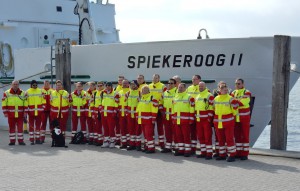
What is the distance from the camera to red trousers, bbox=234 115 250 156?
889 cm

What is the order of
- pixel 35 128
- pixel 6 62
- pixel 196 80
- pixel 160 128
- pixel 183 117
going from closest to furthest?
pixel 183 117
pixel 196 80
pixel 160 128
pixel 35 128
pixel 6 62

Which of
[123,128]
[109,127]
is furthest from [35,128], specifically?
[123,128]

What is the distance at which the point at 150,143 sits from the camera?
9688mm

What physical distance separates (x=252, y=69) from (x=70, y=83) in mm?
4481

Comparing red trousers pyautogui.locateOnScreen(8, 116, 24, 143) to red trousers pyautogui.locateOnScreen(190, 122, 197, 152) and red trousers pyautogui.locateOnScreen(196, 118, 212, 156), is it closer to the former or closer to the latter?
red trousers pyautogui.locateOnScreen(190, 122, 197, 152)

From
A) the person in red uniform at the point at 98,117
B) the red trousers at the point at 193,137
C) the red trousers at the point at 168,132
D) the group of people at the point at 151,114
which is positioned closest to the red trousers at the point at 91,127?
the group of people at the point at 151,114

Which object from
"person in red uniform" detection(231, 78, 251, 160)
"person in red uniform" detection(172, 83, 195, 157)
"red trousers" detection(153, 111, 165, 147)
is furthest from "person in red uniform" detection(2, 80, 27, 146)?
"person in red uniform" detection(231, 78, 251, 160)

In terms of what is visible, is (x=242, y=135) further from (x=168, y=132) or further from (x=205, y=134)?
(x=168, y=132)

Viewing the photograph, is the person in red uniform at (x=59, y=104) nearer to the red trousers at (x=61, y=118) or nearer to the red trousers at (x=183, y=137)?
the red trousers at (x=61, y=118)

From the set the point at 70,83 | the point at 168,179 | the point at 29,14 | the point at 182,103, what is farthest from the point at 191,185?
the point at 29,14

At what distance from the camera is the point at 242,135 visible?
29.7 ft

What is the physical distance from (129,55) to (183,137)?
3.71m

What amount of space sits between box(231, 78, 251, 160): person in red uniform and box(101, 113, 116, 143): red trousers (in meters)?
2.58

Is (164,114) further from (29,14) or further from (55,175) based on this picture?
(29,14)
